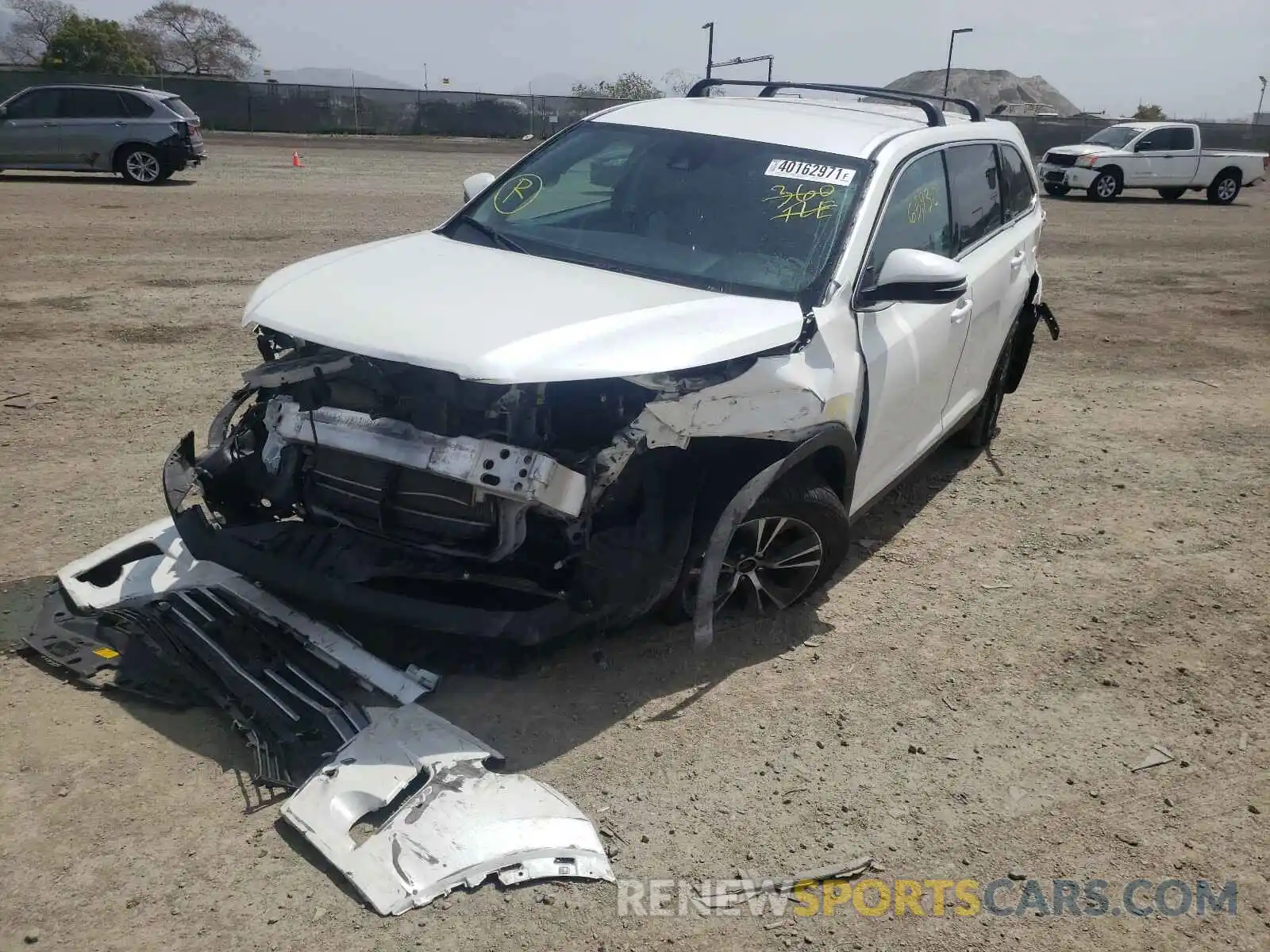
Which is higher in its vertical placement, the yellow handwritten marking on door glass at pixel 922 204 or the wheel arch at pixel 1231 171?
the wheel arch at pixel 1231 171

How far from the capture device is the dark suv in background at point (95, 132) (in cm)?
1641

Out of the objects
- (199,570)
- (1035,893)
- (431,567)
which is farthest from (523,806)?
(199,570)

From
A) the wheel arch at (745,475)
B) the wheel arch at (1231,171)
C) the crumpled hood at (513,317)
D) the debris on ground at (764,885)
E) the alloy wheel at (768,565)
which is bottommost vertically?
the debris on ground at (764,885)

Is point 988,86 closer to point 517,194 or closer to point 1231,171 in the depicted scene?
point 1231,171

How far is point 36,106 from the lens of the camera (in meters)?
16.5

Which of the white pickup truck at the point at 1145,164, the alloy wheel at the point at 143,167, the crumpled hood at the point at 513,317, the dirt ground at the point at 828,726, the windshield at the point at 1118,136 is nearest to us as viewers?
the dirt ground at the point at 828,726

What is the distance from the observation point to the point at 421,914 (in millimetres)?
2668

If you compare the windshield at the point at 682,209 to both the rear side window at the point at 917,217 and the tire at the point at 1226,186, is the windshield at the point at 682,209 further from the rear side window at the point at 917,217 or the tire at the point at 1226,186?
the tire at the point at 1226,186

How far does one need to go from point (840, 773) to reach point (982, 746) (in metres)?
0.56

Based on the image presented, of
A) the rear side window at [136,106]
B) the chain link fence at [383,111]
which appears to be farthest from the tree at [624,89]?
the rear side window at [136,106]

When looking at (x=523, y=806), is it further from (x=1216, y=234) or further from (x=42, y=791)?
(x=1216, y=234)

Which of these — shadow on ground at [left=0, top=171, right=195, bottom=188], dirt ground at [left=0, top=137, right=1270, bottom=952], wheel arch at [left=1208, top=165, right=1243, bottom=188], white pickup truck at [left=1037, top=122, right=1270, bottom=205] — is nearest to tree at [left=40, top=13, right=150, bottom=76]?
shadow on ground at [left=0, top=171, right=195, bottom=188]

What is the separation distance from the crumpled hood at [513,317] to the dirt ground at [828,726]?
21 centimetres

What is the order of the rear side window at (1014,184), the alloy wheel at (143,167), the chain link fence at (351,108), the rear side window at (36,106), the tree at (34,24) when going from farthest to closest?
the tree at (34,24)
the chain link fence at (351,108)
the alloy wheel at (143,167)
the rear side window at (36,106)
the rear side window at (1014,184)
